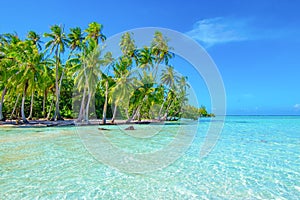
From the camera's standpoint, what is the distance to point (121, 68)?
26797 mm

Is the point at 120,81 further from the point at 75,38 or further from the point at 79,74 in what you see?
the point at 75,38

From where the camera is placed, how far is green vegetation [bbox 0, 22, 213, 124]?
23.6 meters

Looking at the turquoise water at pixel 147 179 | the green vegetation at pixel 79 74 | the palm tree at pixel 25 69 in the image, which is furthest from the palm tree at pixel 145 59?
the turquoise water at pixel 147 179

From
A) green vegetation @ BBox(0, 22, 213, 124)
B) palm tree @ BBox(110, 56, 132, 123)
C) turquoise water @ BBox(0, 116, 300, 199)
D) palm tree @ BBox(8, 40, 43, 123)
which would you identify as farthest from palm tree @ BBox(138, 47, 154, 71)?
turquoise water @ BBox(0, 116, 300, 199)

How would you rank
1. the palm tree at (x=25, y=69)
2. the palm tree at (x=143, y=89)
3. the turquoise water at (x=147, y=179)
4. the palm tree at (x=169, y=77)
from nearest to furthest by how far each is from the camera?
the turquoise water at (x=147, y=179)
the palm tree at (x=25, y=69)
the palm tree at (x=143, y=89)
the palm tree at (x=169, y=77)

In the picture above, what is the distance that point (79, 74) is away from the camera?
2384cm

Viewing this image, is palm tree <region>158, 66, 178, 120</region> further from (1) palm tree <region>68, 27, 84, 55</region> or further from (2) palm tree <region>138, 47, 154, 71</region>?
(1) palm tree <region>68, 27, 84, 55</region>

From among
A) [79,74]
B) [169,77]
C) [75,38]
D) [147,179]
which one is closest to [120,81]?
[79,74]

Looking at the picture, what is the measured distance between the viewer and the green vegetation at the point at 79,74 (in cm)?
2358

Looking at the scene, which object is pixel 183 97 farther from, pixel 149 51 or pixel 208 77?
pixel 208 77

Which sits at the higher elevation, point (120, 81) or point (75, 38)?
point (75, 38)

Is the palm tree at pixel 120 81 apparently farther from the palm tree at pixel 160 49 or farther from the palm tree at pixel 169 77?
the palm tree at pixel 169 77

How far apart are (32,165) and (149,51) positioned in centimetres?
2855

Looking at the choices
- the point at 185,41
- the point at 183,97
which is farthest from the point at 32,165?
the point at 183,97
